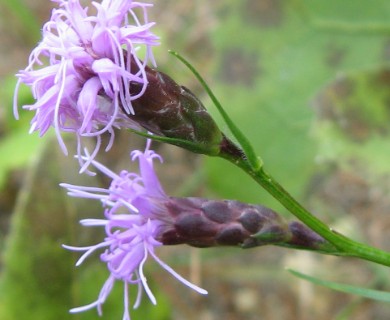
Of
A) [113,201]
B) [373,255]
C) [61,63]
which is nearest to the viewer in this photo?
[61,63]

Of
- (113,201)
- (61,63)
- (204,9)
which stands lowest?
(113,201)

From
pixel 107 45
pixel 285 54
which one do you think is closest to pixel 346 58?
pixel 285 54

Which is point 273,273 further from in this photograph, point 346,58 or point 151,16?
point 151,16

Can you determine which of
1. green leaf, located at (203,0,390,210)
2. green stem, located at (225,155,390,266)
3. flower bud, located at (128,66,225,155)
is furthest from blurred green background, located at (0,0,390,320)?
flower bud, located at (128,66,225,155)

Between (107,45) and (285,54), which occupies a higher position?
(285,54)

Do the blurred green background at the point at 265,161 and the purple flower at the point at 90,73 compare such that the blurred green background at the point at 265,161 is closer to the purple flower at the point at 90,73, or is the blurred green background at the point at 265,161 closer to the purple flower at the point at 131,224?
the purple flower at the point at 131,224

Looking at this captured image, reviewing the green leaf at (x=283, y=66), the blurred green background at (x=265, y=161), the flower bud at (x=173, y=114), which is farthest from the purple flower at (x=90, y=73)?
the green leaf at (x=283, y=66)

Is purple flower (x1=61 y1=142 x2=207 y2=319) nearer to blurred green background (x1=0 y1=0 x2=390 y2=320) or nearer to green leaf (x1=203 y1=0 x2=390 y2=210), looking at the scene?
blurred green background (x1=0 y1=0 x2=390 y2=320)
